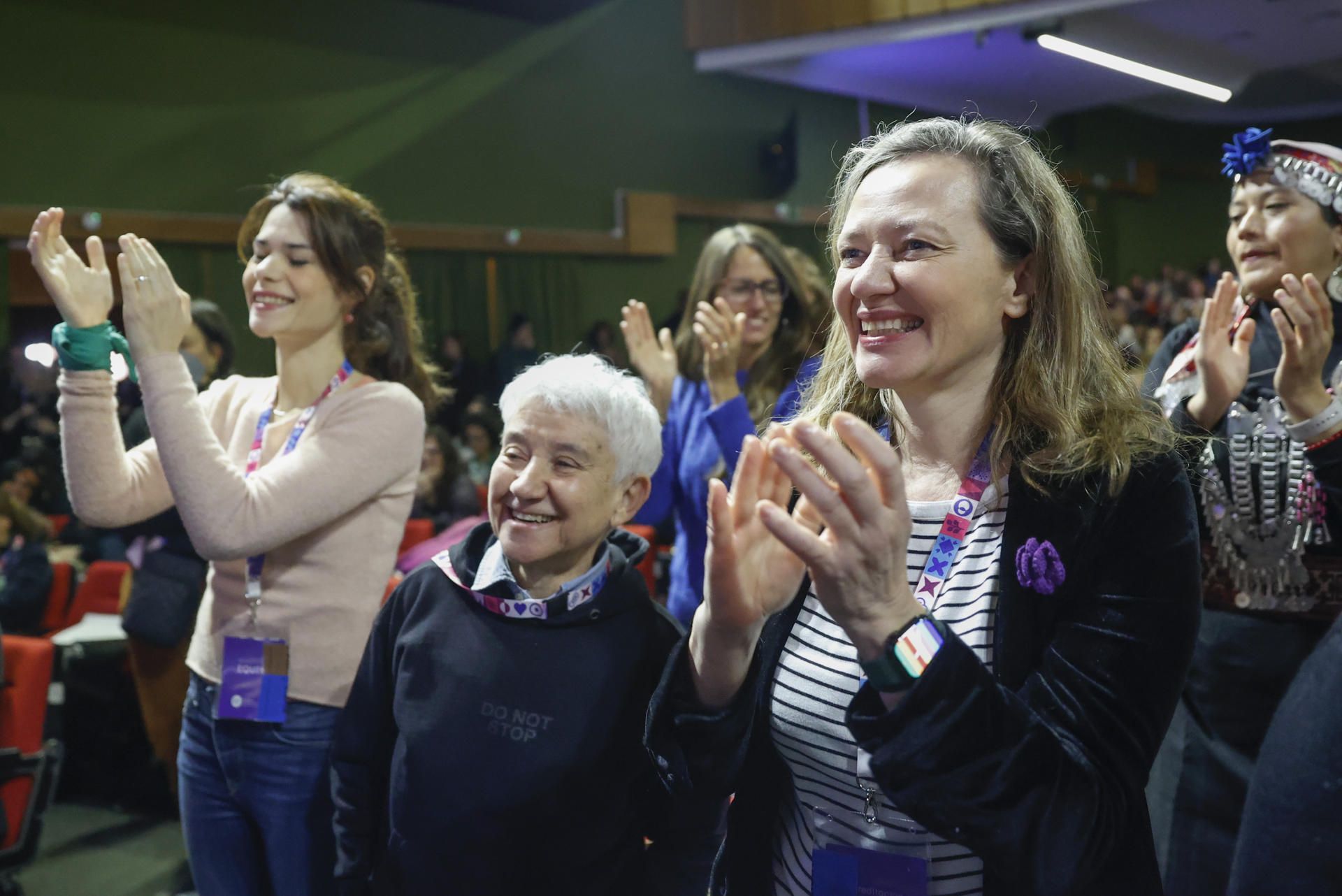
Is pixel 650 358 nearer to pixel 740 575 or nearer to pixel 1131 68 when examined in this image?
pixel 740 575

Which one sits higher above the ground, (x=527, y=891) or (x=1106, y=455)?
(x=1106, y=455)

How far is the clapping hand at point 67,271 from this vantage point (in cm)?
175

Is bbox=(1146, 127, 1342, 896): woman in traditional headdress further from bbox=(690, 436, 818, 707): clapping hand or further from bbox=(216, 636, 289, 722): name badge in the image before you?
bbox=(216, 636, 289, 722): name badge

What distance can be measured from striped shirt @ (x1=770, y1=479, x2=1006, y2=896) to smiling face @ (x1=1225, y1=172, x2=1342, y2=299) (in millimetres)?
1366

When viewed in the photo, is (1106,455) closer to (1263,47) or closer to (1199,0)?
(1199,0)

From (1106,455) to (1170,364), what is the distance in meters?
1.38

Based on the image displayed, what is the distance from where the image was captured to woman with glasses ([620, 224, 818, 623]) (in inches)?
100

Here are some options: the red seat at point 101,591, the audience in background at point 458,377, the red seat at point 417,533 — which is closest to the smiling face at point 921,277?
the red seat at point 417,533

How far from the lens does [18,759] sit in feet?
8.89

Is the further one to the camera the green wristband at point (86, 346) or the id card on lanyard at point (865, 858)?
the green wristband at point (86, 346)

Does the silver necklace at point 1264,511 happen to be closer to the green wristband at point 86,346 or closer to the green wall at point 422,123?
the green wristband at point 86,346

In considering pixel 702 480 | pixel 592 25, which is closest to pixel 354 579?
pixel 702 480

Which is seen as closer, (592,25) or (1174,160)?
(592,25)

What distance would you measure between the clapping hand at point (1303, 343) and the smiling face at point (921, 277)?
962 millimetres
